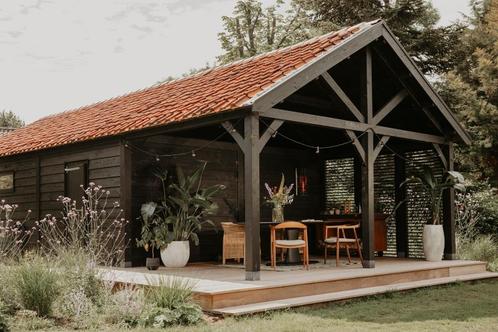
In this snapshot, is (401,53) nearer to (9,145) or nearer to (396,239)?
(396,239)

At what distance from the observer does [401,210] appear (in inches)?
482

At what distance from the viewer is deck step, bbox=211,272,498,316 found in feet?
21.7

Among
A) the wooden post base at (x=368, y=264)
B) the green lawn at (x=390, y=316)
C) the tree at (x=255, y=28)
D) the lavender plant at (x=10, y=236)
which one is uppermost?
the tree at (x=255, y=28)

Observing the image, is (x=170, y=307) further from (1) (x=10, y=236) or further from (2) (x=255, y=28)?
(2) (x=255, y=28)

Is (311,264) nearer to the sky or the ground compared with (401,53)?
nearer to the ground

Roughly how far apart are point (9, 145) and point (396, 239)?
28.0 ft

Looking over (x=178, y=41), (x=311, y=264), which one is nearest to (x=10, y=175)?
(x=311, y=264)

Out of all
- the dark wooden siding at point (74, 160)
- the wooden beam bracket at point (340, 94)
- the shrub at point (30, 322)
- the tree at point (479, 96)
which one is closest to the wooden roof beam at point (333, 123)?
the wooden beam bracket at point (340, 94)

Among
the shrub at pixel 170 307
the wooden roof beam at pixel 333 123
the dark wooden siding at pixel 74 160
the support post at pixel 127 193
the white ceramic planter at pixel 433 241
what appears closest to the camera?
the shrub at pixel 170 307

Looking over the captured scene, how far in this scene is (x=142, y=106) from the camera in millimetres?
11195

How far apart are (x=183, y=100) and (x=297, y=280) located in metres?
3.60

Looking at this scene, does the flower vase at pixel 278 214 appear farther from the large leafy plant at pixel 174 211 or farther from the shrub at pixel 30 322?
the shrub at pixel 30 322

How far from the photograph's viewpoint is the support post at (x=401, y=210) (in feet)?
39.9

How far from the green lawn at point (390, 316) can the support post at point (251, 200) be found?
884 mm
